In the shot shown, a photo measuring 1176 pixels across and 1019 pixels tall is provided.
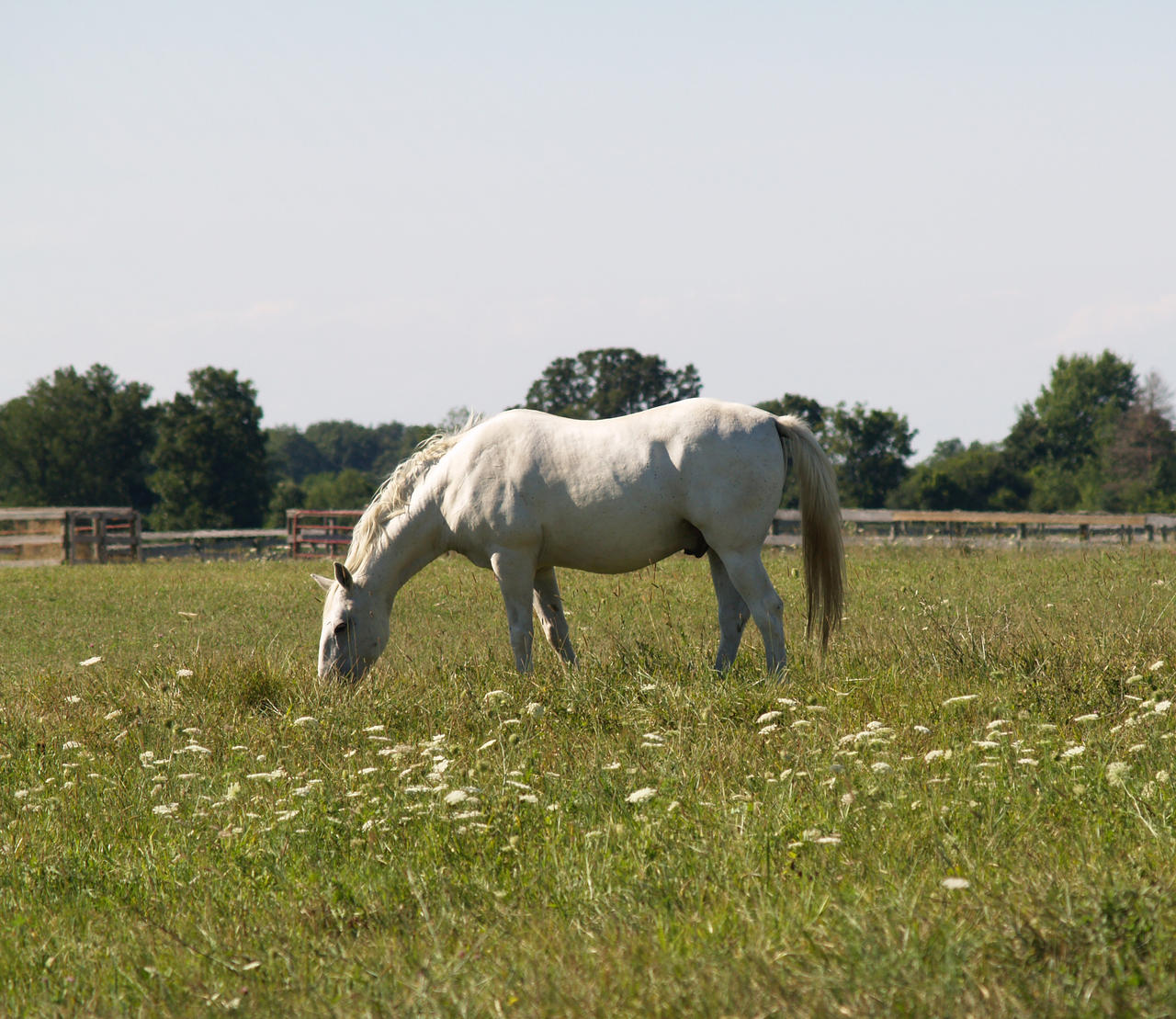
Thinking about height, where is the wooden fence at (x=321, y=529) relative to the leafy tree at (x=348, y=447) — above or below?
below

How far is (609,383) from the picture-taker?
7994 centimetres

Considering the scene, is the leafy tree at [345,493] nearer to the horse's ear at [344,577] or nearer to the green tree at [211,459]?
the green tree at [211,459]

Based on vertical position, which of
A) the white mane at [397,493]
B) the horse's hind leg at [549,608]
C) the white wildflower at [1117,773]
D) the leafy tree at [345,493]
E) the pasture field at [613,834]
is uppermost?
the leafy tree at [345,493]

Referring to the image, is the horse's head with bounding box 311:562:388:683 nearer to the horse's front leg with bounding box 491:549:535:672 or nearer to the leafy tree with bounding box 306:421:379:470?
the horse's front leg with bounding box 491:549:535:672

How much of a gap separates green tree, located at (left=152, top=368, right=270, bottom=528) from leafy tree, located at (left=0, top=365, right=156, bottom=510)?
25.3 feet

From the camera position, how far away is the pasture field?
2443 millimetres

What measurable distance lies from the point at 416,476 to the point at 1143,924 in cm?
592

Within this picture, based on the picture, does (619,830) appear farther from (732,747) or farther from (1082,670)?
(1082,670)

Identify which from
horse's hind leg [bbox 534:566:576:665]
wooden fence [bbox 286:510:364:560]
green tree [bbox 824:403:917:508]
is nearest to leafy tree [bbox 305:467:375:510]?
green tree [bbox 824:403:917:508]

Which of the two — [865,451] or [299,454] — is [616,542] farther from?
[299,454]

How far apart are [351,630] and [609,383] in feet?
239

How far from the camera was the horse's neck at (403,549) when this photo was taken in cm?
766

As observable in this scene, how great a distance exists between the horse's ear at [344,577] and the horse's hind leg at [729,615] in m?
2.42

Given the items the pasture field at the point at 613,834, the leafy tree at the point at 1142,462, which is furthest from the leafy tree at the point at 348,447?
the pasture field at the point at 613,834
